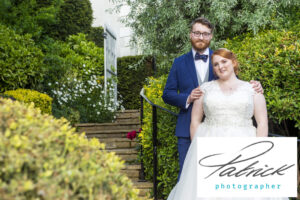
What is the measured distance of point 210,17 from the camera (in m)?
6.67

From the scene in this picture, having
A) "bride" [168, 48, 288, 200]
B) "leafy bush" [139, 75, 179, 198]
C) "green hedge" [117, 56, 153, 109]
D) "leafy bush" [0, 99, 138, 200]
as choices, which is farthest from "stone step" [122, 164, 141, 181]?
"green hedge" [117, 56, 153, 109]

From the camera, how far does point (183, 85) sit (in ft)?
10.9

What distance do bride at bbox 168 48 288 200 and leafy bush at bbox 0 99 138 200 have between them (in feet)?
4.48

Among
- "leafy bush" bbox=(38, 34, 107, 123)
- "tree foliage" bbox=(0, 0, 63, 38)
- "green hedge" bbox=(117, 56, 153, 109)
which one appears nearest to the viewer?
"leafy bush" bbox=(38, 34, 107, 123)

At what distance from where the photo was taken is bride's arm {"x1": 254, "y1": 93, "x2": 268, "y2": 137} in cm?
276

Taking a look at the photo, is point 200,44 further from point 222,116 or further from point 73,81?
point 73,81

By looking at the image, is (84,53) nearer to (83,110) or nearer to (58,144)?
(83,110)

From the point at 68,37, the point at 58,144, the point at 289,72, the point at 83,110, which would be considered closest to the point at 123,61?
the point at 68,37

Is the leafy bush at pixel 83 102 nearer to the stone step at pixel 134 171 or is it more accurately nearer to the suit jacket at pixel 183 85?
the stone step at pixel 134 171

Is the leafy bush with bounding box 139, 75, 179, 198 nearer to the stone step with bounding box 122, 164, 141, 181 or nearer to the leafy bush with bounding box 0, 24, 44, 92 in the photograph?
the stone step with bounding box 122, 164, 141, 181

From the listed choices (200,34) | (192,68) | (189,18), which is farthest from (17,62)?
(200,34)

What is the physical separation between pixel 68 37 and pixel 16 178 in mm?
11311

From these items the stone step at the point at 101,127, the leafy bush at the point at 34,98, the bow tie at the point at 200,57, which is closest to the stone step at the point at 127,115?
the stone step at the point at 101,127

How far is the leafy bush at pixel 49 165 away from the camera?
Answer: 1277mm
